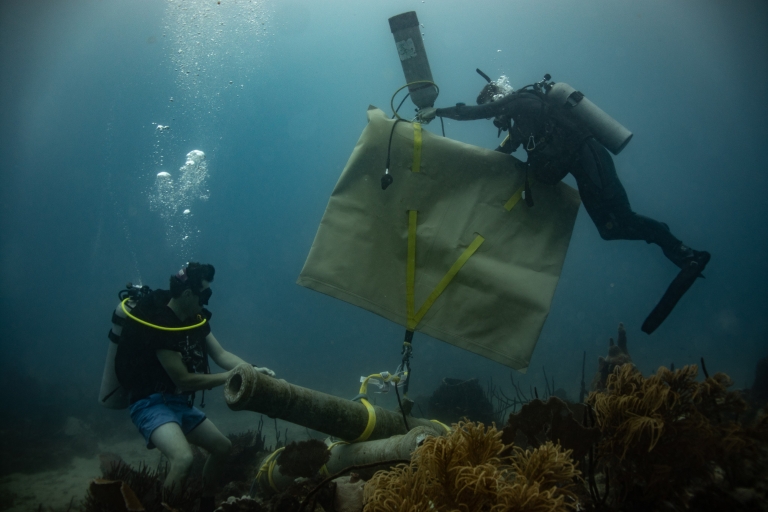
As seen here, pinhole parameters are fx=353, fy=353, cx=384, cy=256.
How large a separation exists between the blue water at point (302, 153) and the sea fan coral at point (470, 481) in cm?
2919

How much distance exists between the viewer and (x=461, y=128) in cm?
6644

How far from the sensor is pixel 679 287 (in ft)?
12.5

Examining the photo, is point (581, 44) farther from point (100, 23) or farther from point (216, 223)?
point (216, 223)

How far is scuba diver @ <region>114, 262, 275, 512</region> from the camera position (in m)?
3.46

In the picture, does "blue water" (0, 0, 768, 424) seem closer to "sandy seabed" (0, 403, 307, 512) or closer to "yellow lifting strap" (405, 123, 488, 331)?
"sandy seabed" (0, 403, 307, 512)

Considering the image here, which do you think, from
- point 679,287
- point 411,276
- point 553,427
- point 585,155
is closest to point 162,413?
point 411,276

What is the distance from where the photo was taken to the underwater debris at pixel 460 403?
8.77 m

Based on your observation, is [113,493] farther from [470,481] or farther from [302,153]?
[302,153]

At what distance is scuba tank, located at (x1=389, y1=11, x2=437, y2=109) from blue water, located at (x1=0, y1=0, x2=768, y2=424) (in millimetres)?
Answer: 28076

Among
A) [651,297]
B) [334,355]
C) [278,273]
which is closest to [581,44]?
[651,297]

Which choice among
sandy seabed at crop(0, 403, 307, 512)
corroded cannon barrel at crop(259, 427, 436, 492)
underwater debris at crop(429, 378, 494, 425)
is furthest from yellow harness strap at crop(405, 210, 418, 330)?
underwater debris at crop(429, 378, 494, 425)

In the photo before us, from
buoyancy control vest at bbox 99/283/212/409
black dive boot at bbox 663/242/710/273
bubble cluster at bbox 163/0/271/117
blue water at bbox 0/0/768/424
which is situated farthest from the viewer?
blue water at bbox 0/0/768/424

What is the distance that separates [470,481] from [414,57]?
4.43 m

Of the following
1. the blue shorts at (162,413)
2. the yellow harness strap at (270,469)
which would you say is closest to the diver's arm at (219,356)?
the blue shorts at (162,413)
